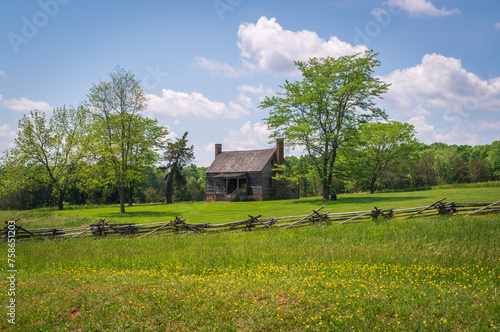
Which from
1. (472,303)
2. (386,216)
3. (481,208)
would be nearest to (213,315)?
(472,303)

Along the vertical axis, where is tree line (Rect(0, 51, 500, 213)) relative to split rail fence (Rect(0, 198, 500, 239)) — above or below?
above

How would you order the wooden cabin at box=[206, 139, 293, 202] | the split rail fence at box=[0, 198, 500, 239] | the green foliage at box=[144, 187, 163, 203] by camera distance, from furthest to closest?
the green foliage at box=[144, 187, 163, 203] < the wooden cabin at box=[206, 139, 293, 202] < the split rail fence at box=[0, 198, 500, 239]

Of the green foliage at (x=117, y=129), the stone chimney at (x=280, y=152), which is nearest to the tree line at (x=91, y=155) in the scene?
the green foliage at (x=117, y=129)

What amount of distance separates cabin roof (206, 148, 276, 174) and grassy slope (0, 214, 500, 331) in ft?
107

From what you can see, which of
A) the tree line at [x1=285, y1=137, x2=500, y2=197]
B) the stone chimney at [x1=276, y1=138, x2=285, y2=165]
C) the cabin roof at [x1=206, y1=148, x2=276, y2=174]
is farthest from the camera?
the stone chimney at [x1=276, y1=138, x2=285, y2=165]

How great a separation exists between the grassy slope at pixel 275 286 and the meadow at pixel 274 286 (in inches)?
1.1

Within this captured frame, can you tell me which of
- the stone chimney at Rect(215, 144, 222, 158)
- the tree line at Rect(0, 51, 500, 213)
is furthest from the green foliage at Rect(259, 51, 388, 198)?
the stone chimney at Rect(215, 144, 222, 158)

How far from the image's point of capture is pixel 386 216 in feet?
62.2

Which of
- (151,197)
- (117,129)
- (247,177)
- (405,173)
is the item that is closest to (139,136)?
(117,129)

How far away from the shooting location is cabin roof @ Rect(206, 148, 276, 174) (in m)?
45.8

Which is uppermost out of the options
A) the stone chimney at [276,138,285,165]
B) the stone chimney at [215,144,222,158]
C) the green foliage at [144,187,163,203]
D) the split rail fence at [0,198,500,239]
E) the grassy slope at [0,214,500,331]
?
the stone chimney at [215,144,222,158]

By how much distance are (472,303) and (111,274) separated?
900 cm

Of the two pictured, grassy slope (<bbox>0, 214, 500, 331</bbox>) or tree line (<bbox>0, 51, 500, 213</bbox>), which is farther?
tree line (<bbox>0, 51, 500, 213</bbox>)

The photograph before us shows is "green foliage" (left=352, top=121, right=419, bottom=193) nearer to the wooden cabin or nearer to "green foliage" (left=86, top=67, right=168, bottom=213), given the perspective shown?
the wooden cabin
